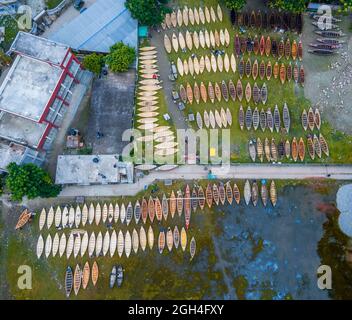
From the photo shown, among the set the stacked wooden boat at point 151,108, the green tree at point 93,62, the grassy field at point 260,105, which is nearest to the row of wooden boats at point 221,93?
the grassy field at point 260,105

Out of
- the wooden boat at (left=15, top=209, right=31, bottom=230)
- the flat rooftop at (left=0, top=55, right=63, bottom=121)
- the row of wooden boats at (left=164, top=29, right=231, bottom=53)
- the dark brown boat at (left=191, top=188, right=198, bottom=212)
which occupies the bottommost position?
the wooden boat at (left=15, top=209, right=31, bottom=230)

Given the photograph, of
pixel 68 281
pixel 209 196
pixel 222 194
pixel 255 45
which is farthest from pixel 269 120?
pixel 68 281

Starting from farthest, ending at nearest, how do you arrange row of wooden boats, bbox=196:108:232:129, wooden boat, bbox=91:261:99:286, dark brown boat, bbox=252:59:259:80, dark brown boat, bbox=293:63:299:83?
dark brown boat, bbox=252:59:259:80
dark brown boat, bbox=293:63:299:83
row of wooden boats, bbox=196:108:232:129
wooden boat, bbox=91:261:99:286

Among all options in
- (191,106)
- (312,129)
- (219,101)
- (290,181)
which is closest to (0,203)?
(191,106)

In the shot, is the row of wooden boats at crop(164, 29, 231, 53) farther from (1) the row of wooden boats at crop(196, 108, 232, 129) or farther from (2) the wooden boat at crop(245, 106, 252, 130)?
(2) the wooden boat at crop(245, 106, 252, 130)

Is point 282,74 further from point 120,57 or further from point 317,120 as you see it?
point 120,57

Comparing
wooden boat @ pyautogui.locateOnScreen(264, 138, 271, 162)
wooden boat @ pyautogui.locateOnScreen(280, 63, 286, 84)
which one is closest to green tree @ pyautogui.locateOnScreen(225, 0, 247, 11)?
wooden boat @ pyautogui.locateOnScreen(280, 63, 286, 84)

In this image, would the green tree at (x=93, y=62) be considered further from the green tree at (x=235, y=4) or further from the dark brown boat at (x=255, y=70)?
the dark brown boat at (x=255, y=70)
